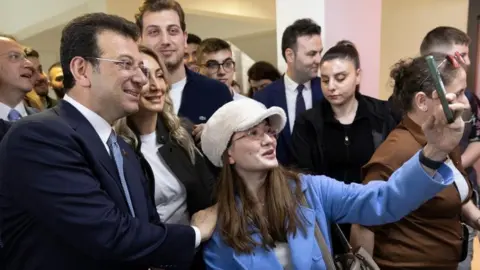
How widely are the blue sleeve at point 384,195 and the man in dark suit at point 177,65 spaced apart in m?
0.82

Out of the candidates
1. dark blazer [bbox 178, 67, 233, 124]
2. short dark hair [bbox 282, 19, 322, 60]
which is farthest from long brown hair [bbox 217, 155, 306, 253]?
short dark hair [bbox 282, 19, 322, 60]

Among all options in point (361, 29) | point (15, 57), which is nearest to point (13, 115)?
point (15, 57)

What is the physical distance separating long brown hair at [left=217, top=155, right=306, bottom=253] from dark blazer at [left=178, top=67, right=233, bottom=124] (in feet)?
2.03

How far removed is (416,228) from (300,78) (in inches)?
50.2

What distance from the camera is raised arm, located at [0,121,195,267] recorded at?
3.37 ft

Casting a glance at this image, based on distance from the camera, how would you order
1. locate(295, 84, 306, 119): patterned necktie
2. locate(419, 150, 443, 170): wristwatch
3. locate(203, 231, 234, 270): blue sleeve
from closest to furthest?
locate(419, 150, 443, 170): wristwatch
locate(203, 231, 234, 270): blue sleeve
locate(295, 84, 306, 119): patterned necktie

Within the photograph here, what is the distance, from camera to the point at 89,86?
120 centimetres

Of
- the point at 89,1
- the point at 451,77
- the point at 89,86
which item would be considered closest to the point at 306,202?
the point at 451,77

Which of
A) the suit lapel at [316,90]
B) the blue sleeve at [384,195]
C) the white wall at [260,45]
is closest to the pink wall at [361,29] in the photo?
the suit lapel at [316,90]

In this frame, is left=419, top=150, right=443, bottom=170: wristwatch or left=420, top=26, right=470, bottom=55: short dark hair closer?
left=419, top=150, right=443, bottom=170: wristwatch

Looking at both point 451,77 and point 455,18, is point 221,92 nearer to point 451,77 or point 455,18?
point 451,77

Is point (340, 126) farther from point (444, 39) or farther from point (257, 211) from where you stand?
point (257, 211)

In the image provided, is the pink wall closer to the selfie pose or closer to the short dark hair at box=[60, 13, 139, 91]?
the selfie pose

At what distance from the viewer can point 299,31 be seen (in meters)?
2.56
